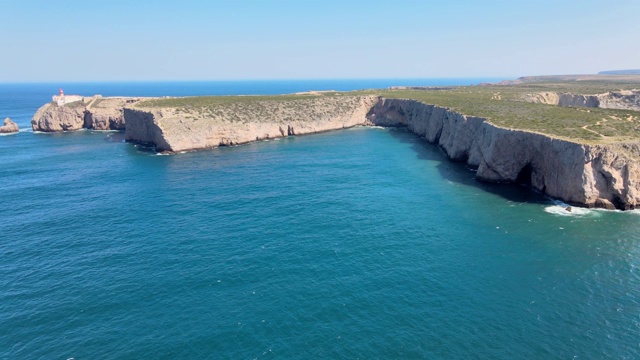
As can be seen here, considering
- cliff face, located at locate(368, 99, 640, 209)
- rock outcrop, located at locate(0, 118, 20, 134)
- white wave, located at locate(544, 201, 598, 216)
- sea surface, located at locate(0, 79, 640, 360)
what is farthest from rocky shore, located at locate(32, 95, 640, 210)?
rock outcrop, located at locate(0, 118, 20, 134)

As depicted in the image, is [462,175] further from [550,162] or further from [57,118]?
[57,118]

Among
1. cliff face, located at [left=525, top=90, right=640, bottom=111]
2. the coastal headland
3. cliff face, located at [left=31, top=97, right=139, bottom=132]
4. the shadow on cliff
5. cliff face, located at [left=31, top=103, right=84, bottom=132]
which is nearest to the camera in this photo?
the coastal headland

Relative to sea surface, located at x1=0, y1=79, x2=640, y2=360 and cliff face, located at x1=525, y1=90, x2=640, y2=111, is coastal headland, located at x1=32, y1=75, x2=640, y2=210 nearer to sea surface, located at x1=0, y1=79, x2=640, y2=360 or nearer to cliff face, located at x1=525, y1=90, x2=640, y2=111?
cliff face, located at x1=525, y1=90, x2=640, y2=111

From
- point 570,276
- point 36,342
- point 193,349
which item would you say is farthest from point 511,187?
point 36,342

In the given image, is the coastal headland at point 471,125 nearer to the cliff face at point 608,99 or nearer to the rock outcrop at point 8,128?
the cliff face at point 608,99

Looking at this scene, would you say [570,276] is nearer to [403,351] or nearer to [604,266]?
[604,266]
